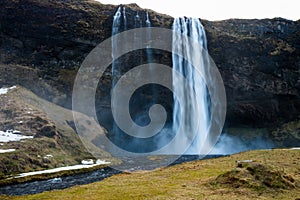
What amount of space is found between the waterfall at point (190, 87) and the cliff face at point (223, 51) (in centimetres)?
432

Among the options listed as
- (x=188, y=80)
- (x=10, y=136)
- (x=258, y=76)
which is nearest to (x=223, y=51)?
(x=258, y=76)

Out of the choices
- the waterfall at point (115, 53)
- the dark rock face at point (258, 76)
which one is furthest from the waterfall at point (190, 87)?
the waterfall at point (115, 53)

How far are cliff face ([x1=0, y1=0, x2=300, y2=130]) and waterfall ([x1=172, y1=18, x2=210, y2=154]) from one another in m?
4.32

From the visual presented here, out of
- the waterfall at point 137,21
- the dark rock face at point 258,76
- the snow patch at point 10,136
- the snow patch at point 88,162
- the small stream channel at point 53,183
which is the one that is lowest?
the snow patch at point 88,162

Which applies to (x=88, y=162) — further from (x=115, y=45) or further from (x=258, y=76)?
(x=258, y=76)

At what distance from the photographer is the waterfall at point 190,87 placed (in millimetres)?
95812

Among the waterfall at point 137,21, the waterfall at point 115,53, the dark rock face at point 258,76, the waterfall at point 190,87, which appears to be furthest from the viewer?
the waterfall at point 137,21

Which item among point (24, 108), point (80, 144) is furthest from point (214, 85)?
point (24, 108)

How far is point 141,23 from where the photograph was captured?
10512 cm

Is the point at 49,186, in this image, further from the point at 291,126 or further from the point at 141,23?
the point at 291,126

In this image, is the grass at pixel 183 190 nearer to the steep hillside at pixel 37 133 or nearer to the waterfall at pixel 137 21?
the steep hillside at pixel 37 133

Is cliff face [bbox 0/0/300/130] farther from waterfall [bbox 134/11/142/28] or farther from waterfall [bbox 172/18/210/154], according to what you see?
waterfall [bbox 172/18/210/154]

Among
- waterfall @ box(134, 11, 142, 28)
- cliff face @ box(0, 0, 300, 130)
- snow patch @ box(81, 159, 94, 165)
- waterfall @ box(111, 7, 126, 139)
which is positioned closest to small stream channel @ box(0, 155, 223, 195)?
snow patch @ box(81, 159, 94, 165)

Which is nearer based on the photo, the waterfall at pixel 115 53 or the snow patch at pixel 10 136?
the snow patch at pixel 10 136
